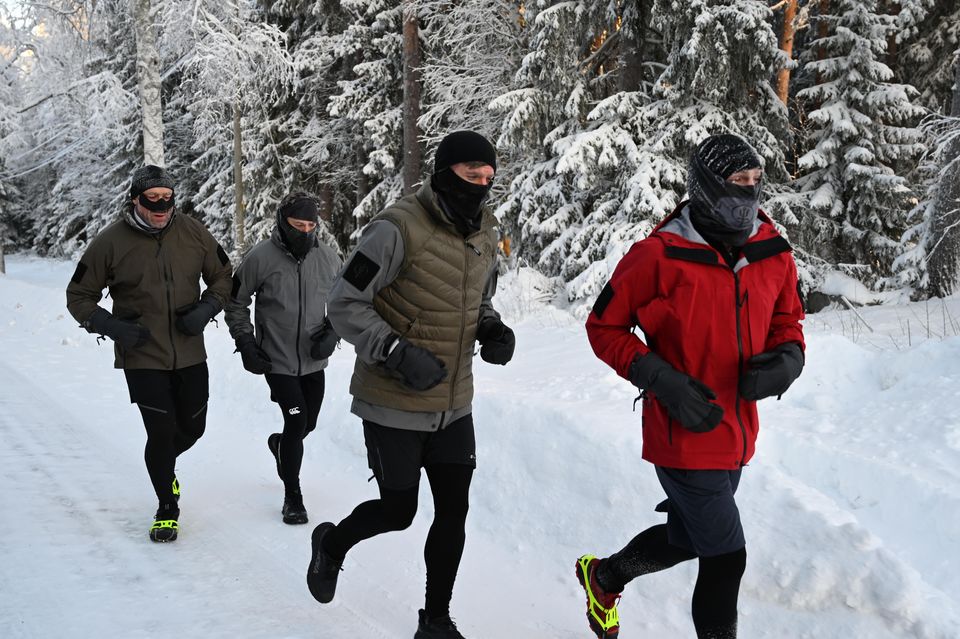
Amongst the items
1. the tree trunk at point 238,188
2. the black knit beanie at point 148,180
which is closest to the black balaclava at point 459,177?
the black knit beanie at point 148,180

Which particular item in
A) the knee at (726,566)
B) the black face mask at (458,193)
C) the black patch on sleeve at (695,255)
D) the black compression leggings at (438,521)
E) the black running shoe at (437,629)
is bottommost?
the black running shoe at (437,629)

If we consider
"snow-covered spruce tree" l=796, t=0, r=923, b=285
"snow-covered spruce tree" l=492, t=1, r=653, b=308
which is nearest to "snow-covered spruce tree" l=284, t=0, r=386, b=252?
"snow-covered spruce tree" l=492, t=1, r=653, b=308

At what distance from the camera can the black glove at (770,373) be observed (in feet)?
8.21

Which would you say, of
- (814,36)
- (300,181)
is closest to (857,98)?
(814,36)

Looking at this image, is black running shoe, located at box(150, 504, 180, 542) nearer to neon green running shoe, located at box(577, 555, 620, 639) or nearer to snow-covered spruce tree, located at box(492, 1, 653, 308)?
neon green running shoe, located at box(577, 555, 620, 639)

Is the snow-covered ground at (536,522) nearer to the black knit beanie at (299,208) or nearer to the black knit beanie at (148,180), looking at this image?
the black knit beanie at (299,208)

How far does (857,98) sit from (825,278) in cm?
370

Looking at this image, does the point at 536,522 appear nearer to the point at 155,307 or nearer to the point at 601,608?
the point at 601,608

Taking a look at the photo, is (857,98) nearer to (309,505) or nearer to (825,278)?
(825,278)

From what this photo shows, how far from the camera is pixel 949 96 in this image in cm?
1573

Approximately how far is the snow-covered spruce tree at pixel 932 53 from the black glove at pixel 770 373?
49.3 feet

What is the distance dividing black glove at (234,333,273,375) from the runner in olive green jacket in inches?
Answer: 9.9

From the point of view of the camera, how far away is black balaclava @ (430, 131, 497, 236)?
2924 mm

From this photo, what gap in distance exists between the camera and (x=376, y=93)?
57.6ft
